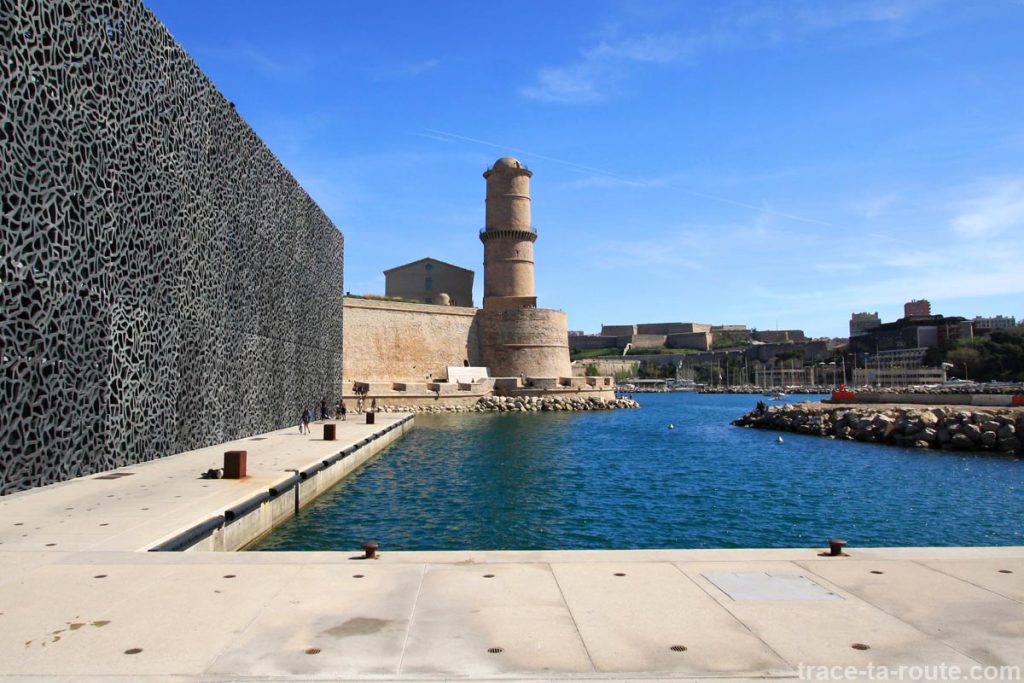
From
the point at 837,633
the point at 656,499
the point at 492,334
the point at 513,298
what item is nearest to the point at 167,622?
the point at 837,633

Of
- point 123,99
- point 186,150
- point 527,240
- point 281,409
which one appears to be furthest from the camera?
point 527,240

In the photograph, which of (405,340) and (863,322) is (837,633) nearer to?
(405,340)

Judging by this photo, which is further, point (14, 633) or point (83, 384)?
point (83, 384)

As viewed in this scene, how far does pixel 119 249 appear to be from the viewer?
1186 cm

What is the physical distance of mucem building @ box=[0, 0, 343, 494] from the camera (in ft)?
30.8

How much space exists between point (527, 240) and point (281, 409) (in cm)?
2932

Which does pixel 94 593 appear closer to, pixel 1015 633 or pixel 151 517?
pixel 151 517

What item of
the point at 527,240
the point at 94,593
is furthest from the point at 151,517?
the point at 527,240

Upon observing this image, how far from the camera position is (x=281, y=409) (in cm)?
2155

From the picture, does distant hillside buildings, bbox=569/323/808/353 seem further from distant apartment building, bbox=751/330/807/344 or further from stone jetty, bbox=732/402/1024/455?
stone jetty, bbox=732/402/1024/455

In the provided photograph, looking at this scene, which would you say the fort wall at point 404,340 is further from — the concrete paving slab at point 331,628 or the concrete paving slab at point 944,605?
the concrete paving slab at point 944,605

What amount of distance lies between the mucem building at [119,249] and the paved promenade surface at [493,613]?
4101mm

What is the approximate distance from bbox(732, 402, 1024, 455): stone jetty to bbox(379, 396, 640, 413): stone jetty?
15.0 metres

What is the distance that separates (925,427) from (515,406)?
72.3ft
